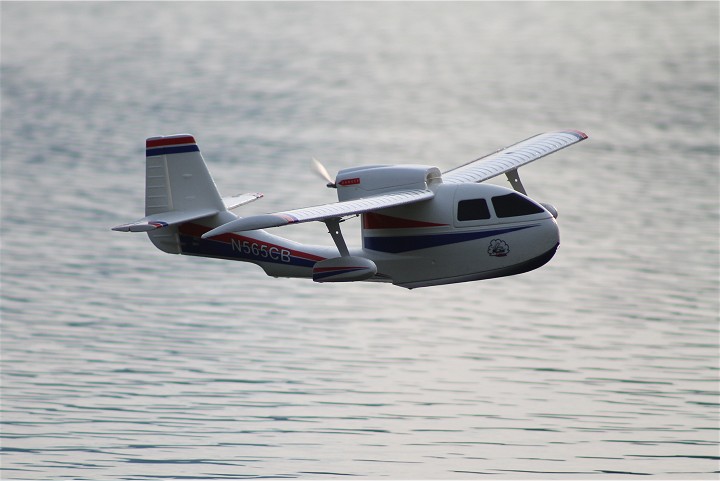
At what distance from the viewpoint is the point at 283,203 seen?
70312mm

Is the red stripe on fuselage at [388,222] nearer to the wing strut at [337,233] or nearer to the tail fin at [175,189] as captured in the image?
the wing strut at [337,233]

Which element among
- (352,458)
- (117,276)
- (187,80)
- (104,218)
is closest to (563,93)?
(187,80)

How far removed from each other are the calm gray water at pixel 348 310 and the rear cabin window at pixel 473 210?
26.5 feet

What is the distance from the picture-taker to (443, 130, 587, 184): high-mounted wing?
37531 millimetres

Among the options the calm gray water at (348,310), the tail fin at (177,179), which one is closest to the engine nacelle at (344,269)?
the tail fin at (177,179)

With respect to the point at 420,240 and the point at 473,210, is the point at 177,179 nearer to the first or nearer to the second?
the point at 420,240

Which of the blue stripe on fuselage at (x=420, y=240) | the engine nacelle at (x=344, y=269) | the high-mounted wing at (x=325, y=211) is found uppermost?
the high-mounted wing at (x=325, y=211)

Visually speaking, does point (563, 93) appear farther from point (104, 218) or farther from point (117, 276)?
point (117, 276)

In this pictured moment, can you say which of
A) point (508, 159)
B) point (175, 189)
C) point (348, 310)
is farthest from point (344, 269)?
point (348, 310)

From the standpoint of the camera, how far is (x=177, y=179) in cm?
3688

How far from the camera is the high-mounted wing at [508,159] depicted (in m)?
37.5

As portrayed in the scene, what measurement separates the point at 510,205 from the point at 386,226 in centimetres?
355

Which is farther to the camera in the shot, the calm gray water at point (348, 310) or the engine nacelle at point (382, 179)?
the calm gray water at point (348, 310)

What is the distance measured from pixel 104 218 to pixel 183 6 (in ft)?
329
